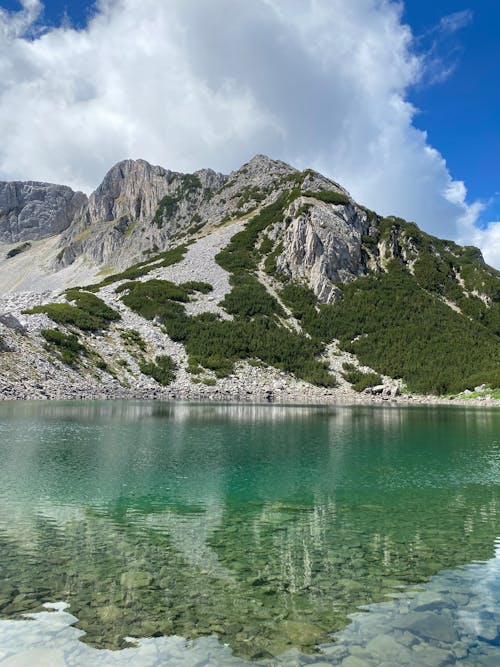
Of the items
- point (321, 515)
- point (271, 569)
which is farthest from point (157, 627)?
point (321, 515)

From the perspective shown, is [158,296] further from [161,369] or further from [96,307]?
[161,369]

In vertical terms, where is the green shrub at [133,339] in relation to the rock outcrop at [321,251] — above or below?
below

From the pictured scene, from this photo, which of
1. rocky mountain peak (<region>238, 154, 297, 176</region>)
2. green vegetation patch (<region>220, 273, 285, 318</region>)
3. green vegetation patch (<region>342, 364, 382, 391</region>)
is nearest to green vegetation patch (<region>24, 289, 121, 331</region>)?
green vegetation patch (<region>220, 273, 285, 318</region>)

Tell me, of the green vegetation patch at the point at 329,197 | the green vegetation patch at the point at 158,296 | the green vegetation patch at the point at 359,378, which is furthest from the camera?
the green vegetation patch at the point at 329,197

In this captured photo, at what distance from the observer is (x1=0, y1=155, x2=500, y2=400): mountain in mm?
74750

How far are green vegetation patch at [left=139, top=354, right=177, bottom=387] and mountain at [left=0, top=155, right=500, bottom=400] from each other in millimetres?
303

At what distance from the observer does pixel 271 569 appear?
11.0m

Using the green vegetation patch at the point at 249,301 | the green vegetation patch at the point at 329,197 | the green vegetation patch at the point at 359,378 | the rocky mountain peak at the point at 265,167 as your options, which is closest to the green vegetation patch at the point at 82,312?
the green vegetation patch at the point at 249,301

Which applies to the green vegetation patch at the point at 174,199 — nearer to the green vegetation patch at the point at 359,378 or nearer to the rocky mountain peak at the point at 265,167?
the rocky mountain peak at the point at 265,167

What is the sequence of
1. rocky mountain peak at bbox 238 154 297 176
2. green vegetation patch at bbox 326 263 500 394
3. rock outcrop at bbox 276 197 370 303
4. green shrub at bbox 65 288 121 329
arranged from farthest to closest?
rocky mountain peak at bbox 238 154 297 176 → rock outcrop at bbox 276 197 370 303 → green shrub at bbox 65 288 121 329 → green vegetation patch at bbox 326 263 500 394

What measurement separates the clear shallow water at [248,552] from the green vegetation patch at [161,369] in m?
48.7

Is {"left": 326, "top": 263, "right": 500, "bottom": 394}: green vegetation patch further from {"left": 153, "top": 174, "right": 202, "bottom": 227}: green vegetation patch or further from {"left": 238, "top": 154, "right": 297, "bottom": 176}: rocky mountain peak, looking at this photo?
{"left": 153, "top": 174, "right": 202, "bottom": 227}: green vegetation patch

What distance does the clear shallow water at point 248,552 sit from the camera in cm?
786

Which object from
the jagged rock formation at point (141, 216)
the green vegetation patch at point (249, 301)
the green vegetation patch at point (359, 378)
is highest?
the jagged rock formation at point (141, 216)
